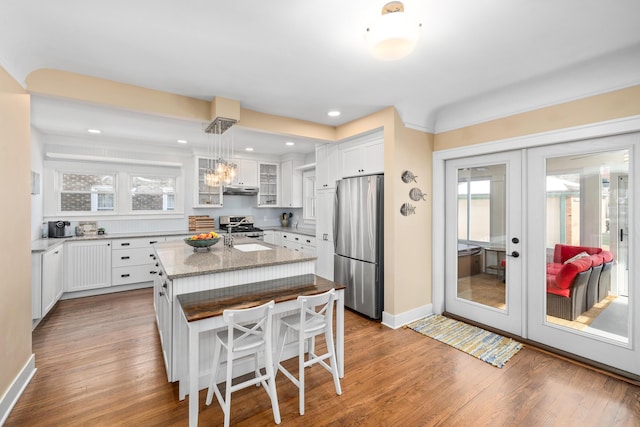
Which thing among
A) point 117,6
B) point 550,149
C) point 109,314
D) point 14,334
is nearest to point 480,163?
point 550,149

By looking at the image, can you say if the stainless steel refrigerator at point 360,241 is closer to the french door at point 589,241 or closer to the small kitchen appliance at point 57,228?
the french door at point 589,241

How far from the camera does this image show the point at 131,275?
472 cm

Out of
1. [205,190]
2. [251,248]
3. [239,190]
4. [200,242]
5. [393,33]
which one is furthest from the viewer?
[239,190]

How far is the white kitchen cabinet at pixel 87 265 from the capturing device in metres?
4.27

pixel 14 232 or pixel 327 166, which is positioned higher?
pixel 327 166

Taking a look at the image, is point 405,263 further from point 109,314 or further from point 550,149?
point 109,314

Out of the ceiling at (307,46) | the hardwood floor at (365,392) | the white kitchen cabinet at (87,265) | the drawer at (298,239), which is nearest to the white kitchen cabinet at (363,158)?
the ceiling at (307,46)

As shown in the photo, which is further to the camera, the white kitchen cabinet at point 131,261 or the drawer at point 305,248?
the drawer at point 305,248

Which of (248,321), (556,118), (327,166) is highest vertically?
(556,118)

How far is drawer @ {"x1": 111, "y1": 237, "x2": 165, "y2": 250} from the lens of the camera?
459cm

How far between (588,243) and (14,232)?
472cm

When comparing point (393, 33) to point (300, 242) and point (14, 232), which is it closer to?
point (14, 232)

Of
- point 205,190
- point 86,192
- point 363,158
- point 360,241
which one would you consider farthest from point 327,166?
point 86,192

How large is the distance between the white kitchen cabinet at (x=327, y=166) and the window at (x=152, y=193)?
2858 mm
